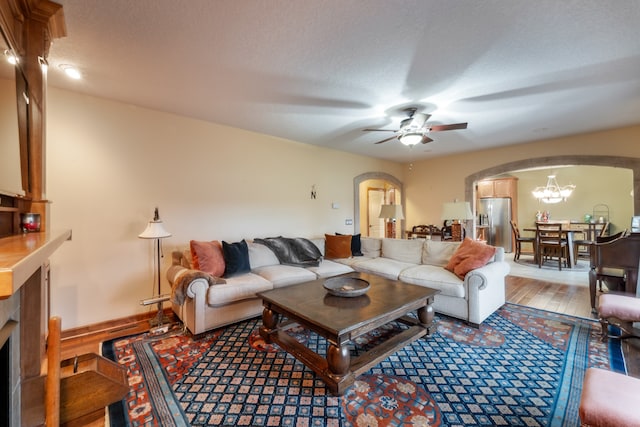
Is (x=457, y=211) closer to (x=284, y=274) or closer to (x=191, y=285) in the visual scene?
(x=284, y=274)

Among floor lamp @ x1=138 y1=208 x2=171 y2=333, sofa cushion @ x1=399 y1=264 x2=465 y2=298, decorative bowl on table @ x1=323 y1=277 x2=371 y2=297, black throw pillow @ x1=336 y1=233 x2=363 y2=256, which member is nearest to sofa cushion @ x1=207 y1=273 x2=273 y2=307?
Result: floor lamp @ x1=138 y1=208 x2=171 y2=333

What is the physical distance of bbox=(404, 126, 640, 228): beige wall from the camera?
4051 millimetres

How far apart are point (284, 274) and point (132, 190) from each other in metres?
2.08

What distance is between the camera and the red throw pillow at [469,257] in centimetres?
300

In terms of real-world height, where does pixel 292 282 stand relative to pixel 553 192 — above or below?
below

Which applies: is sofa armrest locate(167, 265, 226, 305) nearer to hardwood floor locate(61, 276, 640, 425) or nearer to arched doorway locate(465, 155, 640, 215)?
hardwood floor locate(61, 276, 640, 425)

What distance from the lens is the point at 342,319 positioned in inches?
75.1

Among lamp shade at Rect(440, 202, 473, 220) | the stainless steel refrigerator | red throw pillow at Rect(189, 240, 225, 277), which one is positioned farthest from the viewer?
the stainless steel refrigerator

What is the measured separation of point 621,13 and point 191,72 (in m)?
3.22

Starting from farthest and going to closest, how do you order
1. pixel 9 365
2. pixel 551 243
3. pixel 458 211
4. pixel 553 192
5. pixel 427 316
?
pixel 553 192 → pixel 551 243 → pixel 458 211 → pixel 427 316 → pixel 9 365

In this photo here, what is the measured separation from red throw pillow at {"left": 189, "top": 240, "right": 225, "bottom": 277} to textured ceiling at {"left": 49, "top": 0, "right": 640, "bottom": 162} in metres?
1.70

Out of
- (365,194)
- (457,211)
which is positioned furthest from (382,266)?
(365,194)

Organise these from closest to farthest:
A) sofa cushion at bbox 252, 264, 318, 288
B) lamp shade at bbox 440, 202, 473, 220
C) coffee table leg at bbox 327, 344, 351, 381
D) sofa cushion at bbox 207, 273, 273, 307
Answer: coffee table leg at bbox 327, 344, 351, 381, sofa cushion at bbox 207, 273, 273, 307, sofa cushion at bbox 252, 264, 318, 288, lamp shade at bbox 440, 202, 473, 220

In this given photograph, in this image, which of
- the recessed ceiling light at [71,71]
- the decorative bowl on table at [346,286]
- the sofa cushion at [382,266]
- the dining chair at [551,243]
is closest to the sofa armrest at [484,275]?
the sofa cushion at [382,266]
